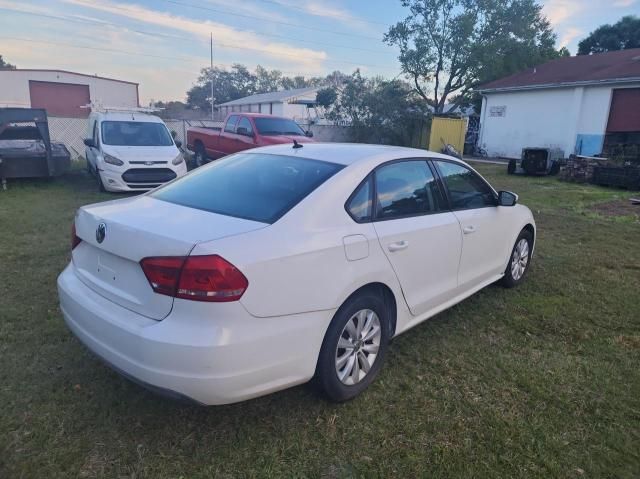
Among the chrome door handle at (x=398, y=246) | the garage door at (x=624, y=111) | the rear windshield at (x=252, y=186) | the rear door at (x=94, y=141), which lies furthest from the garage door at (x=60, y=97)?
the chrome door handle at (x=398, y=246)

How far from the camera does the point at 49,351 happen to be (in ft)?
10.9

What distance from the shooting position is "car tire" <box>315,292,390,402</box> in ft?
8.79

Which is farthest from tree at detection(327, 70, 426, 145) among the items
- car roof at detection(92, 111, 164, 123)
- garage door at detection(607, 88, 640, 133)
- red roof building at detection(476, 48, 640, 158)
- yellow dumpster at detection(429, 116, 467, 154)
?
car roof at detection(92, 111, 164, 123)

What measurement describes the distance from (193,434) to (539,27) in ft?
119

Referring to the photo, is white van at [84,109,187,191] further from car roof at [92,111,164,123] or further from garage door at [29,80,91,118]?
garage door at [29,80,91,118]

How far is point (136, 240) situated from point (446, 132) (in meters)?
23.7

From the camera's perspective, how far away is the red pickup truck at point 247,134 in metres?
12.5

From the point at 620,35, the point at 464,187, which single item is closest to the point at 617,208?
the point at 464,187

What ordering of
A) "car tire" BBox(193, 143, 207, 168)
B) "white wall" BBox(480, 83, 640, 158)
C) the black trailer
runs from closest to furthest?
the black trailer → "car tire" BBox(193, 143, 207, 168) → "white wall" BBox(480, 83, 640, 158)

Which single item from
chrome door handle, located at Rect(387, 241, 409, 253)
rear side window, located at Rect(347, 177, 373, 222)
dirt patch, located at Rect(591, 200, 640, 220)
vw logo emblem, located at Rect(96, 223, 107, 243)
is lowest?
dirt patch, located at Rect(591, 200, 640, 220)

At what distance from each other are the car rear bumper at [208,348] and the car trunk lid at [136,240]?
10cm

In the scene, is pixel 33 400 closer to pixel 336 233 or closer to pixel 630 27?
pixel 336 233

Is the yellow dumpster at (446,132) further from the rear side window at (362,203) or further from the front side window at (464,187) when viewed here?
the rear side window at (362,203)

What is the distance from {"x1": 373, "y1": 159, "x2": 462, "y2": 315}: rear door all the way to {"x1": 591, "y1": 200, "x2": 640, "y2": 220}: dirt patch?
7.19 metres
